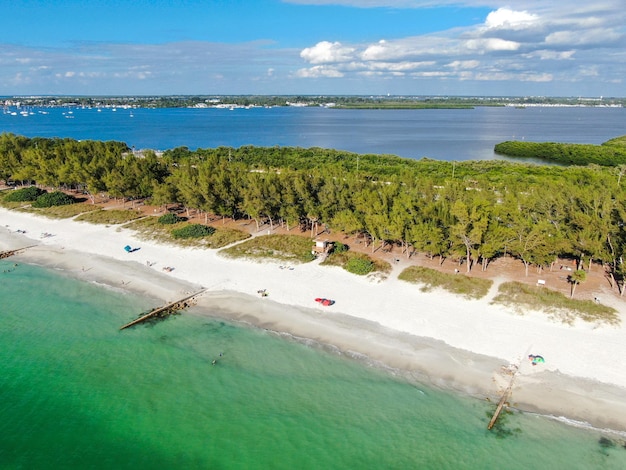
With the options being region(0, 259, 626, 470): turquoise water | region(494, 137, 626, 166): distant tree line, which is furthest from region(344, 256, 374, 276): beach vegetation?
region(494, 137, 626, 166): distant tree line

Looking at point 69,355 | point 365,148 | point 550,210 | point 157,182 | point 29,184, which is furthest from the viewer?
point 365,148

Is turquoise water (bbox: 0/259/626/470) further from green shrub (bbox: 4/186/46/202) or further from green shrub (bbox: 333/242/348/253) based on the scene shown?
green shrub (bbox: 4/186/46/202)

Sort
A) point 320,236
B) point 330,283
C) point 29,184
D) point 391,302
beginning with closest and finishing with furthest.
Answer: point 391,302
point 330,283
point 320,236
point 29,184

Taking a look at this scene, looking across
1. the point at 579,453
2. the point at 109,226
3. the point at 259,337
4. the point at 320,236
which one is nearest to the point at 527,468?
the point at 579,453

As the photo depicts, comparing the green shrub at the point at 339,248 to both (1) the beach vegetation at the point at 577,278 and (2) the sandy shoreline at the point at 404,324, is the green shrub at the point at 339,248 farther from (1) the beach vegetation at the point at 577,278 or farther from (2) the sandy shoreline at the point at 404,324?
(1) the beach vegetation at the point at 577,278

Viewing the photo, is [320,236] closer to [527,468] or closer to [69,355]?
[69,355]
